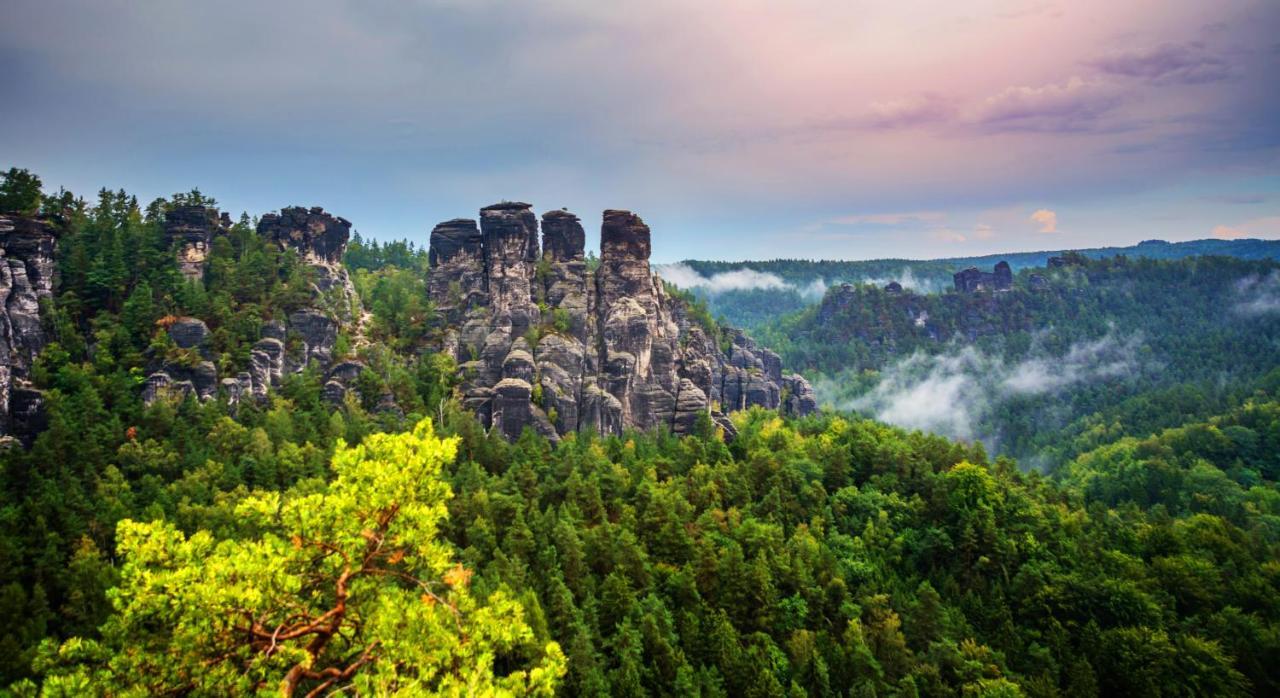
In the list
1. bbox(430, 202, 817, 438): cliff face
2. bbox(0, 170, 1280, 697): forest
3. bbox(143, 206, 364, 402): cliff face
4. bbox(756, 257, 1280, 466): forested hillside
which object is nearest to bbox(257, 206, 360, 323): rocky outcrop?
bbox(143, 206, 364, 402): cliff face

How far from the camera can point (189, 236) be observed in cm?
8031

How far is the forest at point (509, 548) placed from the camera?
37.7ft

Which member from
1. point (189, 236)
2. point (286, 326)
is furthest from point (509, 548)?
point (189, 236)

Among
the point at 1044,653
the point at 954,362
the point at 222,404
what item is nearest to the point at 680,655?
the point at 1044,653

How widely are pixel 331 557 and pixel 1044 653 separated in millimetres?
42359

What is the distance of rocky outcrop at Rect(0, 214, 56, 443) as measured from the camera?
183ft

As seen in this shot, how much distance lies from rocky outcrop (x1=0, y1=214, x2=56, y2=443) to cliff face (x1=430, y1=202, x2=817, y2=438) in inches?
1521

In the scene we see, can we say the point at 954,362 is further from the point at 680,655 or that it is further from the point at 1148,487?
the point at 680,655

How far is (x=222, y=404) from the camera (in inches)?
2505

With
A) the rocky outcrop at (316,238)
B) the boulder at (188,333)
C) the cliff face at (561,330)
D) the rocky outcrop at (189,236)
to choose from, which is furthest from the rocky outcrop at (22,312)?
the cliff face at (561,330)

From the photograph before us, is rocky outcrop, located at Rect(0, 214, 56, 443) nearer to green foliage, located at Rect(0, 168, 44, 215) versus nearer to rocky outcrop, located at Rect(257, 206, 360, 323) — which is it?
green foliage, located at Rect(0, 168, 44, 215)

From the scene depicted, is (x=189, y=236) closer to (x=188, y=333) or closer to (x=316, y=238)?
(x=316, y=238)

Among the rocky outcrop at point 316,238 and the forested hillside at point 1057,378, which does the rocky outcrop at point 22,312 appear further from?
the forested hillside at point 1057,378

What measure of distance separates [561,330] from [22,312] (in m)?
53.0
